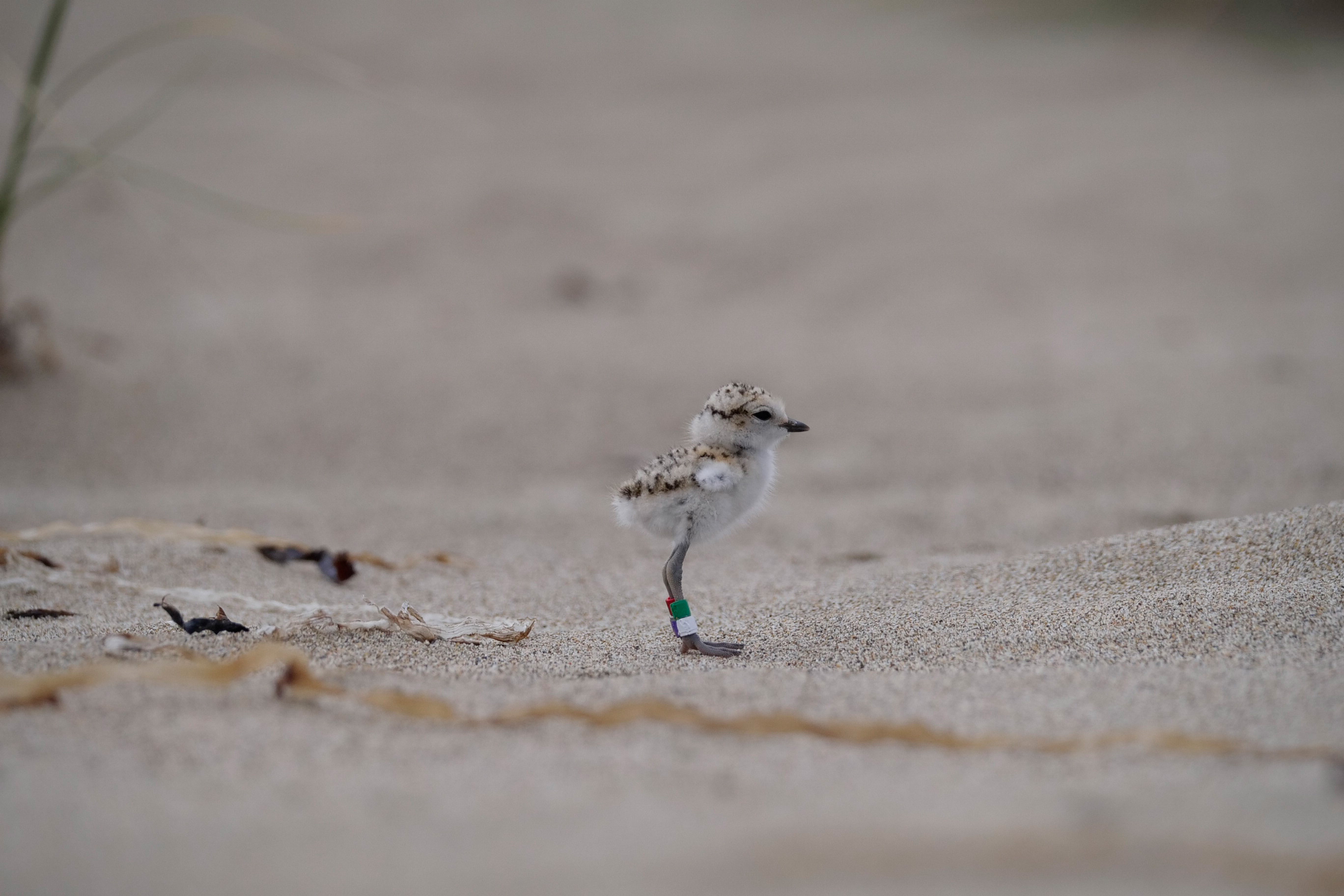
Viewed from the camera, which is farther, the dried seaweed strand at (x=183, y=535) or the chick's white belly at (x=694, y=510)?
the dried seaweed strand at (x=183, y=535)

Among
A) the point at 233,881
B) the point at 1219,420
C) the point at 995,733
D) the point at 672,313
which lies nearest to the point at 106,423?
the point at 672,313

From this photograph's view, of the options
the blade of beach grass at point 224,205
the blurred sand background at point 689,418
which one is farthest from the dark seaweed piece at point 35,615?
the blade of beach grass at point 224,205

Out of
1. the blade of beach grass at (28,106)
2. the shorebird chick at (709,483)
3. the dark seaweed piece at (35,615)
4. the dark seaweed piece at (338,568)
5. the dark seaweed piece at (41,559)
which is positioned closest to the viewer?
the shorebird chick at (709,483)

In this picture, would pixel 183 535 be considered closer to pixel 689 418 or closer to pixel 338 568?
pixel 338 568

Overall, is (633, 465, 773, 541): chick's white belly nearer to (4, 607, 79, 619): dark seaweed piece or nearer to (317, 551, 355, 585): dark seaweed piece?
(317, 551, 355, 585): dark seaweed piece

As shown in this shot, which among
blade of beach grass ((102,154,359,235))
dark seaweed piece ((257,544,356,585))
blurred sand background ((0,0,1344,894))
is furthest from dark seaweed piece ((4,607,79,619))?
blade of beach grass ((102,154,359,235))

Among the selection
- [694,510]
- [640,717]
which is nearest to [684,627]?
[694,510]

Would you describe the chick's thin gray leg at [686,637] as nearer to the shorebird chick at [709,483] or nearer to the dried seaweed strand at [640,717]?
the shorebird chick at [709,483]
